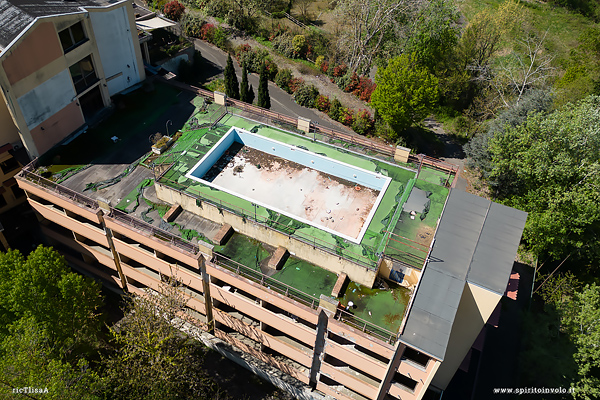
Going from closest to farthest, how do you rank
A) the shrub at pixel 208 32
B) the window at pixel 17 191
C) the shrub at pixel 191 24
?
the window at pixel 17 191, the shrub at pixel 208 32, the shrub at pixel 191 24

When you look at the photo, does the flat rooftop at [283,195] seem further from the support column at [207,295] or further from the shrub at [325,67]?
the shrub at [325,67]

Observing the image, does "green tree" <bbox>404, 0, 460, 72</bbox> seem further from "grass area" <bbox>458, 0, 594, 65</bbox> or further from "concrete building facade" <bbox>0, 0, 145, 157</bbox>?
"concrete building facade" <bbox>0, 0, 145, 157</bbox>

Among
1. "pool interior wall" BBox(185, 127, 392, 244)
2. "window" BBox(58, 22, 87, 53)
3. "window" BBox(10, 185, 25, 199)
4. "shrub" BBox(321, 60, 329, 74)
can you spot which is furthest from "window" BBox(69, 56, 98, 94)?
"shrub" BBox(321, 60, 329, 74)

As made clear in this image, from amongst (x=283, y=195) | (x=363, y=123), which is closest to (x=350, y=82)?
(x=363, y=123)

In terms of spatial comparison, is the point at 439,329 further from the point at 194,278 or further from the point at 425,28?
the point at 425,28

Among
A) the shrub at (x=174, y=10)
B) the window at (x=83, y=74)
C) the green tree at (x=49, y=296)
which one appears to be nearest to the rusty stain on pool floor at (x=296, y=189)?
the green tree at (x=49, y=296)
